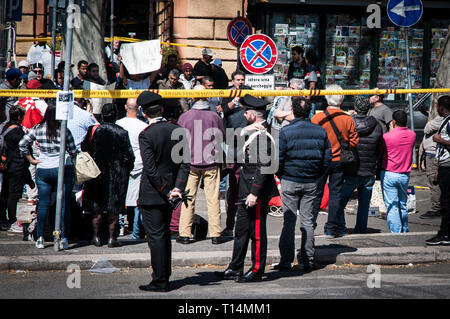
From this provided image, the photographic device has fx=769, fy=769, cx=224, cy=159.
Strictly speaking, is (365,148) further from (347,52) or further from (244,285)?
(347,52)

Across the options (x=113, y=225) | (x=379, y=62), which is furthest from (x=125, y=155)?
(x=379, y=62)

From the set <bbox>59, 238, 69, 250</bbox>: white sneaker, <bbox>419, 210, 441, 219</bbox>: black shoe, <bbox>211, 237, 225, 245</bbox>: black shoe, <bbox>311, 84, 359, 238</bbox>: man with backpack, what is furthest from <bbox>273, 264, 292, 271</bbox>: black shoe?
<bbox>419, 210, 441, 219</bbox>: black shoe

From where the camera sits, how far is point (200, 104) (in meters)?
10.4

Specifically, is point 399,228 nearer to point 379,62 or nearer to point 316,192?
point 316,192

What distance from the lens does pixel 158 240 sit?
309 inches

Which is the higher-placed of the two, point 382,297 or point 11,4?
point 11,4

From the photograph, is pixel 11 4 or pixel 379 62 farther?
pixel 379 62

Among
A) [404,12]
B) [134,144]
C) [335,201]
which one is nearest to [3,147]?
[134,144]

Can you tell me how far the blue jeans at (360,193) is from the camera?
36.3 ft

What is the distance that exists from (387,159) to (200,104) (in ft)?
9.88

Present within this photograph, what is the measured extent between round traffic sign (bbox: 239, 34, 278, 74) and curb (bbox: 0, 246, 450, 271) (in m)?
6.45

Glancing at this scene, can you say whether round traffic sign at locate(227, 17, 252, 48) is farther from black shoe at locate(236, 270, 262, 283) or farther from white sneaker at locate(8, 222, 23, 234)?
black shoe at locate(236, 270, 262, 283)

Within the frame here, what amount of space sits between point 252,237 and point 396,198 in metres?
3.72
